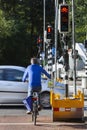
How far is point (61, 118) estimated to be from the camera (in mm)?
15406

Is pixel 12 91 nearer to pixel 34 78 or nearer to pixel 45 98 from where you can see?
pixel 45 98

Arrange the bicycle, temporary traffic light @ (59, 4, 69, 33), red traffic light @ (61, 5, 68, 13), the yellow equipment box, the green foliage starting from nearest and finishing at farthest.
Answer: the bicycle, the yellow equipment box, temporary traffic light @ (59, 4, 69, 33), red traffic light @ (61, 5, 68, 13), the green foliage

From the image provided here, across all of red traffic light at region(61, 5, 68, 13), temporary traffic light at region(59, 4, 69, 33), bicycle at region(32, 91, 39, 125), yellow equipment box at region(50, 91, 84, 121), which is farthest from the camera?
red traffic light at region(61, 5, 68, 13)

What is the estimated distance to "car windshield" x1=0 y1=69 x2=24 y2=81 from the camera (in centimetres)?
1948

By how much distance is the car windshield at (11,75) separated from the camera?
19.5m

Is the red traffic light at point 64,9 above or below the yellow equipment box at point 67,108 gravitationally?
above

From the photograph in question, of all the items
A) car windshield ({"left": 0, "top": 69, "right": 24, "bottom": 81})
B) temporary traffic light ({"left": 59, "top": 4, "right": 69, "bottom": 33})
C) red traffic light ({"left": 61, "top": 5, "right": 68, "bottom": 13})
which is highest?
red traffic light ({"left": 61, "top": 5, "right": 68, "bottom": 13})

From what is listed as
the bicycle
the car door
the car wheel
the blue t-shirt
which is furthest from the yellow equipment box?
the car wheel

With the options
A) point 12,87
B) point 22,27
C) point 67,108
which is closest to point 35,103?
point 67,108

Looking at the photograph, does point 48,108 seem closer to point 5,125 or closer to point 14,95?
point 14,95

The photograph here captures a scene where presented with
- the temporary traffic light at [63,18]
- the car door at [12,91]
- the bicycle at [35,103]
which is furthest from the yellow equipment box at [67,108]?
the car door at [12,91]

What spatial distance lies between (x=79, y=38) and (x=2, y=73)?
36433mm

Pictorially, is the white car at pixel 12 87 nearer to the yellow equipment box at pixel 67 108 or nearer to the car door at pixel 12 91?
Result: the car door at pixel 12 91

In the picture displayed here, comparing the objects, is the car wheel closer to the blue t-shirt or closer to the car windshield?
the car windshield
